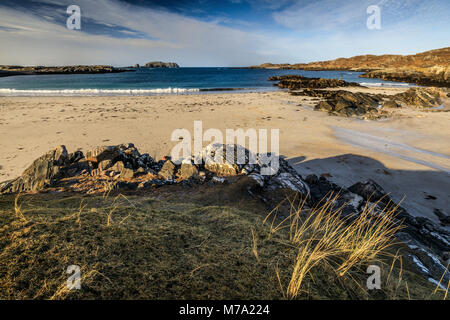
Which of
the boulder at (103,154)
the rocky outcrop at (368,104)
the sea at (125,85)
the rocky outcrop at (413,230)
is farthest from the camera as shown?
the sea at (125,85)

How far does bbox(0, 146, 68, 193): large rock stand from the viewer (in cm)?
509

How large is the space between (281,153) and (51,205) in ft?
27.2

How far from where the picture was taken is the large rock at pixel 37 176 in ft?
16.7

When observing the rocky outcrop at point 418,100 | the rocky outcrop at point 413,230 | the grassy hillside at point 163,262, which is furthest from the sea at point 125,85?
the grassy hillside at point 163,262

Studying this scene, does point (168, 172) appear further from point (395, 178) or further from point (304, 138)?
point (304, 138)

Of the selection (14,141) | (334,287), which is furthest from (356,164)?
(14,141)

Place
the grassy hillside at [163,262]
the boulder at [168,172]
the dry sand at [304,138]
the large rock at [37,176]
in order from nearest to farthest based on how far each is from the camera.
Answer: the grassy hillside at [163,262] → the large rock at [37,176] → the boulder at [168,172] → the dry sand at [304,138]

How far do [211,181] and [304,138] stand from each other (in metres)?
8.07

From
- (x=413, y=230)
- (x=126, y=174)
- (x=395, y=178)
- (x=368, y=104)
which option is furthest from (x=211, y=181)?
(x=368, y=104)

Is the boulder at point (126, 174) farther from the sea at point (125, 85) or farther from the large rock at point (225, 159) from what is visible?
the sea at point (125, 85)

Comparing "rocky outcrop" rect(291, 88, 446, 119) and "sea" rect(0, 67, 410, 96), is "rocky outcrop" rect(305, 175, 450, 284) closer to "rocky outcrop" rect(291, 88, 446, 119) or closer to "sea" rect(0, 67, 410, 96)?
"rocky outcrop" rect(291, 88, 446, 119)

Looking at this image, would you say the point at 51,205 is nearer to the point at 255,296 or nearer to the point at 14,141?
the point at 255,296

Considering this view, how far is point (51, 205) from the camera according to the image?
154 inches

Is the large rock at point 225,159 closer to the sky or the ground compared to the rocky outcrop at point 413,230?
closer to the sky
